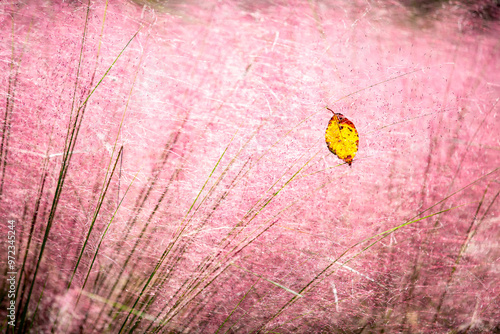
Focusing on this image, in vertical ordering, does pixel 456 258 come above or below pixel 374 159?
below

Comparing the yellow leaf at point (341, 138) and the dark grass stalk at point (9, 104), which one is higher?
the yellow leaf at point (341, 138)

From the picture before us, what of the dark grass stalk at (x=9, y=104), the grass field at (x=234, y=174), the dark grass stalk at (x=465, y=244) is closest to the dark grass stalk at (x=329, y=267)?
the grass field at (x=234, y=174)

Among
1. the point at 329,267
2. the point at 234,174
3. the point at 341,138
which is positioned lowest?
the point at 329,267

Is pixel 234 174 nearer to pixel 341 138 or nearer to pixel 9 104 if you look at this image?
pixel 341 138

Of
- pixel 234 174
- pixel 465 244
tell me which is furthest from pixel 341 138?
pixel 465 244

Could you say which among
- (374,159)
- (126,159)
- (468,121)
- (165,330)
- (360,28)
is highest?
(360,28)

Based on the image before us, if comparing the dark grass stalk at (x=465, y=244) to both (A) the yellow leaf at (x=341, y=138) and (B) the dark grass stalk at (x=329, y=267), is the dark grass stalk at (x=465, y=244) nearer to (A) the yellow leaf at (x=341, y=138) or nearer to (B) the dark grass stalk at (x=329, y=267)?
(B) the dark grass stalk at (x=329, y=267)

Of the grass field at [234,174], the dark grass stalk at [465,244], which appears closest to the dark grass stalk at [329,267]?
the grass field at [234,174]

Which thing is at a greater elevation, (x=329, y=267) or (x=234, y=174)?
(x=234, y=174)

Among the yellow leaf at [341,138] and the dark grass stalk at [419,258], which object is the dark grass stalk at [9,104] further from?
the dark grass stalk at [419,258]

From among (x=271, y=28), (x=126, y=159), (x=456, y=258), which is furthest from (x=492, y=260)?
(x=126, y=159)

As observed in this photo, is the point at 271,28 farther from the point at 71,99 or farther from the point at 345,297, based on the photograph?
the point at 345,297
